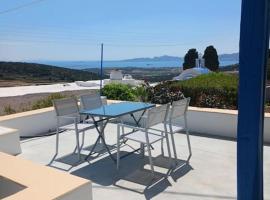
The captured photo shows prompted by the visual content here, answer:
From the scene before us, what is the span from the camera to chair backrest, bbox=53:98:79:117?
470 centimetres

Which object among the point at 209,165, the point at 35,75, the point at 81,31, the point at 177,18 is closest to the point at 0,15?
the point at 81,31

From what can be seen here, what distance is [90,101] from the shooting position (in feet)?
17.7

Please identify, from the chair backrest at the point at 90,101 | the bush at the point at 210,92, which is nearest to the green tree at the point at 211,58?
the bush at the point at 210,92

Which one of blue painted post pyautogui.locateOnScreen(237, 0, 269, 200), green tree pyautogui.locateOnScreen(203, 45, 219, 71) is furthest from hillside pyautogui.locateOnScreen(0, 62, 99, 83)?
blue painted post pyautogui.locateOnScreen(237, 0, 269, 200)

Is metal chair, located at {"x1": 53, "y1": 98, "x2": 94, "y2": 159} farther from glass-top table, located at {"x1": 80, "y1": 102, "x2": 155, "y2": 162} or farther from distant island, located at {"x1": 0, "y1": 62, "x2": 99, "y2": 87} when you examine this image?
distant island, located at {"x1": 0, "y1": 62, "x2": 99, "y2": 87}

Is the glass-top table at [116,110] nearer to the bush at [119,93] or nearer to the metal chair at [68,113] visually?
the metal chair at [68,113]

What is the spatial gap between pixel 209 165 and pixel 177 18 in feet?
16.5

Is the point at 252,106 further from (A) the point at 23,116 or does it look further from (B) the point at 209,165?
(A) the point at 23,116

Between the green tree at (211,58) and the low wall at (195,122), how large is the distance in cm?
2055

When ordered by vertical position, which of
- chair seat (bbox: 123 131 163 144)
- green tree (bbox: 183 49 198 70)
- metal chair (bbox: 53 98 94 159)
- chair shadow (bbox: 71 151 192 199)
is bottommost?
chair shadow (bbox: 71 151 192 199)

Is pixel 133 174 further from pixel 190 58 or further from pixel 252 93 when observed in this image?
pixel 190 58

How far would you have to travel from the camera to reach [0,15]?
1053cm

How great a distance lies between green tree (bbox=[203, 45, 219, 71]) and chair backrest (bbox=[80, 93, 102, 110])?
21.5 meters

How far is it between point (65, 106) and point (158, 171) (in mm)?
1658
